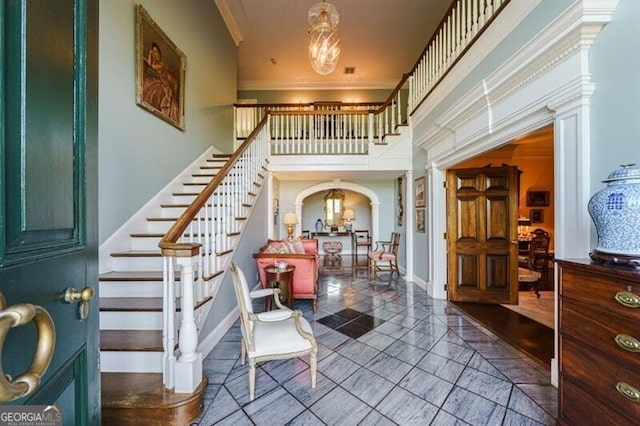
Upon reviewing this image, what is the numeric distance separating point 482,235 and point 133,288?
4438 mm

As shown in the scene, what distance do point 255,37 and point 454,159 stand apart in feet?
17.3

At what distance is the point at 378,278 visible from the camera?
5.95 meters

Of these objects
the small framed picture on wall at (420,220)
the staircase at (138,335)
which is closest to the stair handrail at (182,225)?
the staircase at (138,335)

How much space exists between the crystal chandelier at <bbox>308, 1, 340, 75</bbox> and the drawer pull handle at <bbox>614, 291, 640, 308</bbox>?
308cm

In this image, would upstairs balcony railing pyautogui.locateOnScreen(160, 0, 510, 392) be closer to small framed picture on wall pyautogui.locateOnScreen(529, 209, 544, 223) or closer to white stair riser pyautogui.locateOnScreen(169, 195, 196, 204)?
white stair riser pyautogui.locateOnScreen(169, 195, 196, 204)

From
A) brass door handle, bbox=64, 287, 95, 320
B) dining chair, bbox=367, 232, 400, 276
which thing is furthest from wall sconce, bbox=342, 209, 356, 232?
brass door handle, bbox=64, 287, 95, 320

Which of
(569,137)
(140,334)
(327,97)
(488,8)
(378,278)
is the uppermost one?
(327,97)

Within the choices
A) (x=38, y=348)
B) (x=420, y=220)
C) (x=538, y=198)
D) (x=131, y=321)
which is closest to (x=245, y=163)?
(x=131, y=321)

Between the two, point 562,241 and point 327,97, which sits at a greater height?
point 327,97

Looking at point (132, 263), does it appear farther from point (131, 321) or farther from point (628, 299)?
point (628, 299)

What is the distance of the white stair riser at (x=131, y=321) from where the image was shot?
2.29 m

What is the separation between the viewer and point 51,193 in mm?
730

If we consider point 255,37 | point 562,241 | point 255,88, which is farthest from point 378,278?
point 255,88

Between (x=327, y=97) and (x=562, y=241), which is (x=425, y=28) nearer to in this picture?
(x=327, y=97)
